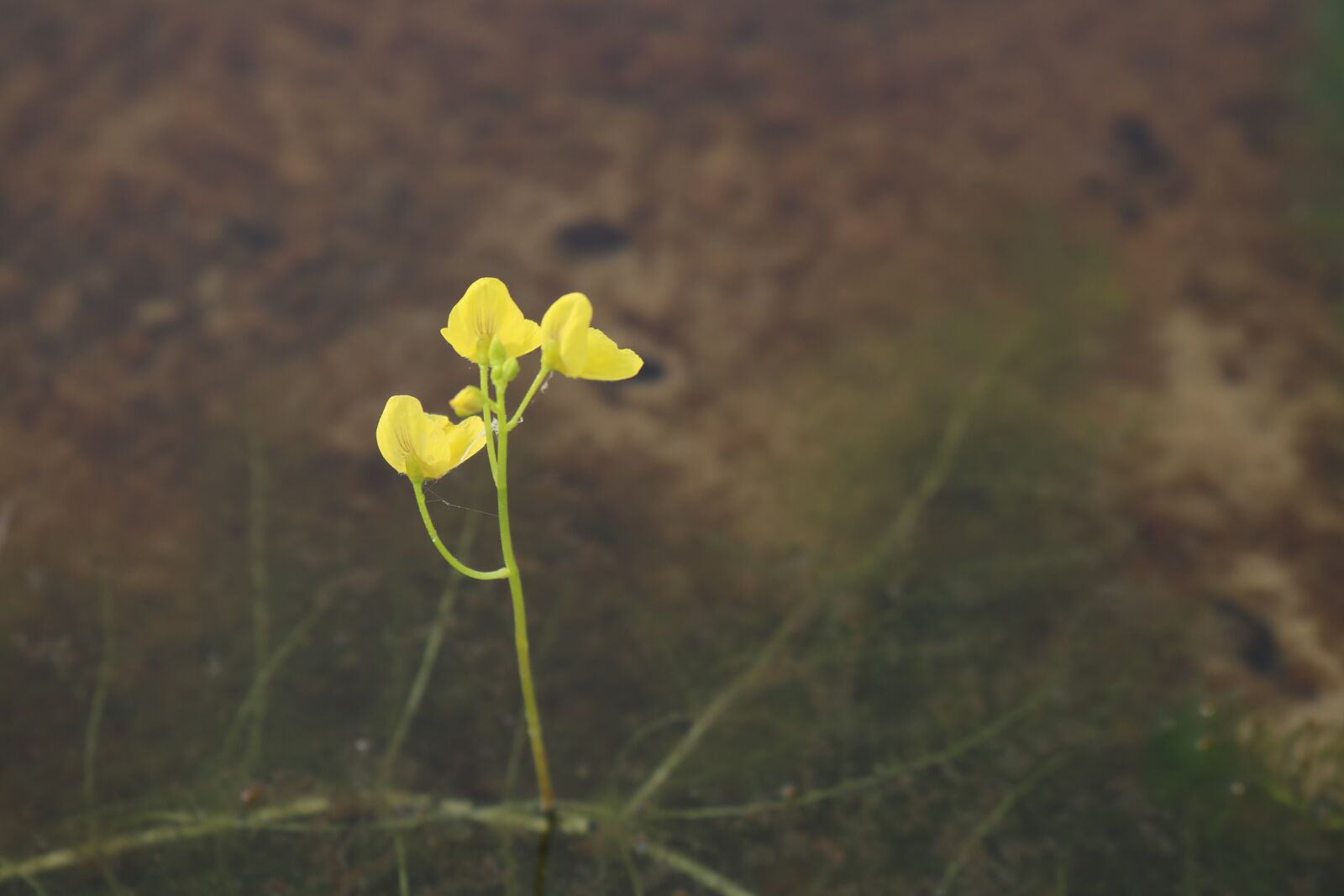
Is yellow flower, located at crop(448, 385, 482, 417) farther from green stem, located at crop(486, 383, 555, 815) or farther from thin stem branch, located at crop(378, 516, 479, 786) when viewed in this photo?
thin stem branch, located at crop(378, 516, 479, 786)

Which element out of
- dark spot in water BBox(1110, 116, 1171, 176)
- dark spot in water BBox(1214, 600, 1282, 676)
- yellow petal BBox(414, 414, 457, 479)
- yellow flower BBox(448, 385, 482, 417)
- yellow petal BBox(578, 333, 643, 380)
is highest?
dark spot in water BBox(1110, 116, 1171, 176)

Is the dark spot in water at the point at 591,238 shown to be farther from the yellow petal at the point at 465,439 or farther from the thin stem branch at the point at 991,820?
the thin stem branch at the point at 991,820

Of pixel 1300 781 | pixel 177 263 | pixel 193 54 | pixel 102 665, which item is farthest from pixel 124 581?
pixel 1300 781

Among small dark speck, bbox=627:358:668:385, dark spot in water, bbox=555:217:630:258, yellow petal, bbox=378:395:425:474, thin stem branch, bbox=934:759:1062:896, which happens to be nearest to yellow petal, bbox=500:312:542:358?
yellow petal, bbox=378:395:425:474

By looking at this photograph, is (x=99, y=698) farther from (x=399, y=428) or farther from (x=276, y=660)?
(x=399, y=428)

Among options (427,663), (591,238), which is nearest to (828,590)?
(427,663)

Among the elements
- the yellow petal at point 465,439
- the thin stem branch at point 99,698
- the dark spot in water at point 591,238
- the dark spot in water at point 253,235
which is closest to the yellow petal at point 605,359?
the yellow petal at point 465,439
